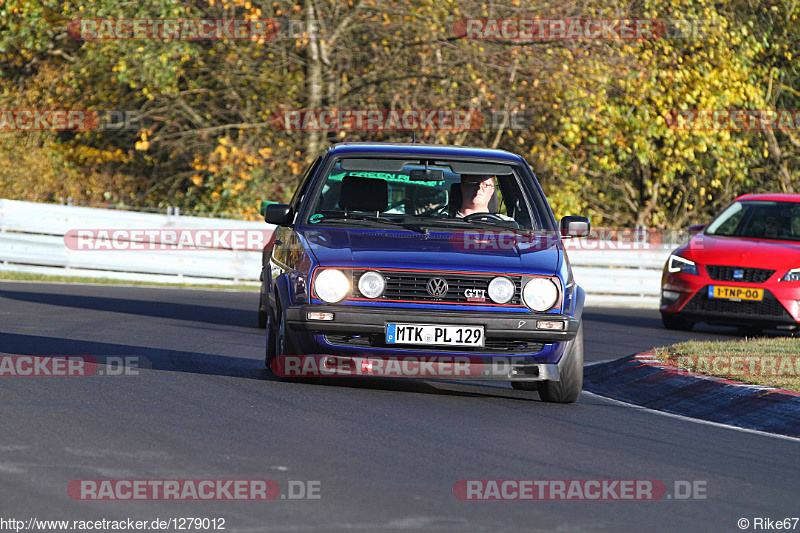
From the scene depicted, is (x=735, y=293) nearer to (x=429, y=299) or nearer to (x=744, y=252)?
(x=744, y=252)

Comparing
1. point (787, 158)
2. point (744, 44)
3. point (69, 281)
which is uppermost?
point (744, 44)

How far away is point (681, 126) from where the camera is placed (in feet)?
90.1

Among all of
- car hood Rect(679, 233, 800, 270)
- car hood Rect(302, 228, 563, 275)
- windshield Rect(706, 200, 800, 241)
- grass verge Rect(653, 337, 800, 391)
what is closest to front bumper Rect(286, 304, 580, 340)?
car hood Rect(302, 228, 563, 275)

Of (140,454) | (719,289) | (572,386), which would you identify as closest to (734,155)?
(719,289)

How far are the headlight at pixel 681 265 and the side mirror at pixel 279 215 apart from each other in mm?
7273

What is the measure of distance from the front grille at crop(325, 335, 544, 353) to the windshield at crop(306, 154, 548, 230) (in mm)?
1107

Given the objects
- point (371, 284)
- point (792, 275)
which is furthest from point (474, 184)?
point (792, 275)

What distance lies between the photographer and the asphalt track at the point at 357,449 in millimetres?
5059

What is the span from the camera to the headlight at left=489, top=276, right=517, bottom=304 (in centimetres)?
806

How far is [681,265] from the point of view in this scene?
50.8 ft

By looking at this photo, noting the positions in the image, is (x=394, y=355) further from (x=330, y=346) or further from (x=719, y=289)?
(x=719, y=289)

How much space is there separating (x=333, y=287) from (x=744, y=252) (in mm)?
8412

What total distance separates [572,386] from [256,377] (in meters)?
2.25

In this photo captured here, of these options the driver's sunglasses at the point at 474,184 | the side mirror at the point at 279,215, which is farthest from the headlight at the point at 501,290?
the side mirror at the point at 279,215
